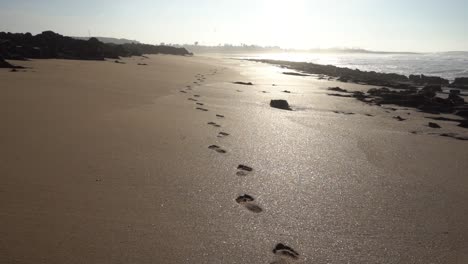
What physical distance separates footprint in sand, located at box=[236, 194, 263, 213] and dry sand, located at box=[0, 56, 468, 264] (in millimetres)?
18

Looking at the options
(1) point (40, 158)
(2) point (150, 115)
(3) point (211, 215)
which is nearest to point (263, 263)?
(3) point (211, 215)

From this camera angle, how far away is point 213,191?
9.12ft

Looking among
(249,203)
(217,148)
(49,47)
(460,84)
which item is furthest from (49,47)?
(460,84)

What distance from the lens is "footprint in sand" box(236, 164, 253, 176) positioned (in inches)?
128

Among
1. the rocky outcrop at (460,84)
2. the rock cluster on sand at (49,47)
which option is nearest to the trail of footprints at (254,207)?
the rock cluster on sand at (49,47)

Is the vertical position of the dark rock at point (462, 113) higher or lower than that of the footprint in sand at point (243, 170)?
lower

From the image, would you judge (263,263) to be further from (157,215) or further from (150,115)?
(150,115)

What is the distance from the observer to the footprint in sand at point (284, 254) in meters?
1.96

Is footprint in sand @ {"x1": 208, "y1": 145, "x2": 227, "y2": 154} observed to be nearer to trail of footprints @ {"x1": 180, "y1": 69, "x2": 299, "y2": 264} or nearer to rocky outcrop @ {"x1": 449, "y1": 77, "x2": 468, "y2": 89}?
trail of footprints @ {"x1": 180, "y1": 69, "x2": 299, "y2": 264}

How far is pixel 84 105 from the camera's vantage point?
18.2ft

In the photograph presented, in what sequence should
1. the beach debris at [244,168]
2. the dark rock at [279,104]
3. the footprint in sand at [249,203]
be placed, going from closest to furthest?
the footprint in sand at [249,203], the beach debris at [244,168], the dark rock at [279,104]

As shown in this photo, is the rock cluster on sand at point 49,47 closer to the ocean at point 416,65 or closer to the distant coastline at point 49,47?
the distant coastline at point 49,47

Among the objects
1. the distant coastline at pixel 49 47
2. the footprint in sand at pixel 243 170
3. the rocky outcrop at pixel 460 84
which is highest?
the distant coastline at pixel 49 47

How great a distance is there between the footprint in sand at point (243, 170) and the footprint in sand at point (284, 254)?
1.19 m
